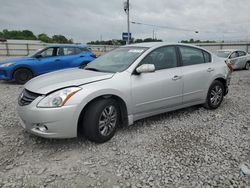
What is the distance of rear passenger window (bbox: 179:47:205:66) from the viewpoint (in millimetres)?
3881

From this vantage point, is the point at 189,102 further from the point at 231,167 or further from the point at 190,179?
the point at 190,179

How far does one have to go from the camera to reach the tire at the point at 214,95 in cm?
432

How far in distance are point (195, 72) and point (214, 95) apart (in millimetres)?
933

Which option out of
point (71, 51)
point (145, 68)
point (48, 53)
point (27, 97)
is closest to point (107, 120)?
point (145, 68)

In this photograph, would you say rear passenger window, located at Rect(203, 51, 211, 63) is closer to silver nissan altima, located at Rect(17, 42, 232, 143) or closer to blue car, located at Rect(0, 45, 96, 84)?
silver nissan altima, located at Rect(17, 42, 232, 143)

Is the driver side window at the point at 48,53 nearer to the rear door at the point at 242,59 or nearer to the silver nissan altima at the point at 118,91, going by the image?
the silver nissan altima at the point at 118,91

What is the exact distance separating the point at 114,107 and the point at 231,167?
1.77 m

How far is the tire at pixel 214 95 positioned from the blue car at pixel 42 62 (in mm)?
4142

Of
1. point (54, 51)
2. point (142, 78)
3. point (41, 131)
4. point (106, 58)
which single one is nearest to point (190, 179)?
point (142, 78)

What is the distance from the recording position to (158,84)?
3.34 meters

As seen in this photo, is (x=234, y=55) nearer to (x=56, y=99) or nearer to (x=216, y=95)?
(x=216, y=95)

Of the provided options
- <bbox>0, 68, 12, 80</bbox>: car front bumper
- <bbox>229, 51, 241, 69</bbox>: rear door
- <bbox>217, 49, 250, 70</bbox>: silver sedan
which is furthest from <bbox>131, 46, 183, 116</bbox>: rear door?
<bbox>229, 51, 241, 69</bbox>: rear door

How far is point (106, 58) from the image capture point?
3.88 metres

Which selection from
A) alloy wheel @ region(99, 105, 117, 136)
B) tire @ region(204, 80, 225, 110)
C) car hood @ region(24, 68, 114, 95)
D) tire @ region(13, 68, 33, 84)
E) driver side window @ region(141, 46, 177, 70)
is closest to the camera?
car hood @ region(24, 68, 114, 95)
